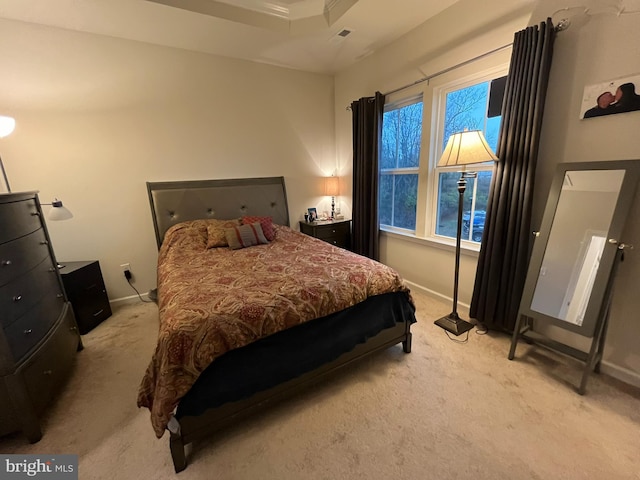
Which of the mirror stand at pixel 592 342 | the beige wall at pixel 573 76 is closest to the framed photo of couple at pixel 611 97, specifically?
the beige wall at pixel 573 76

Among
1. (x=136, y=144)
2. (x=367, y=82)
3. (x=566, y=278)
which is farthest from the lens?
(x=367, y=82)

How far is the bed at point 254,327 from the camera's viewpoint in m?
1.27

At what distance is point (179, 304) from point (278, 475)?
3.08ft

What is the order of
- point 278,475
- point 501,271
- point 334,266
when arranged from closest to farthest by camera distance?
point 278,475 → point 334,266 → point 501,271

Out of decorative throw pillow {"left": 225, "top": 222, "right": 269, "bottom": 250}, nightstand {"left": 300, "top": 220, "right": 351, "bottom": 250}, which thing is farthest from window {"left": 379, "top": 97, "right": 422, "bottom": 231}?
decorative throw pillow {"left": 225, "top": 222, "right": 269, "bottom": 250}

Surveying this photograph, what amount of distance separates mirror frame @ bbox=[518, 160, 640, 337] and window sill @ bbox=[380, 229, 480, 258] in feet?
2.10

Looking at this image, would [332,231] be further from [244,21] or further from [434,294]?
[244,21]

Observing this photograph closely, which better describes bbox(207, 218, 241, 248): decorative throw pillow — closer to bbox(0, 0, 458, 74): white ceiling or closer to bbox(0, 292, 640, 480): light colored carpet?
bbox(0, 292, 640, 480): light colored carpet

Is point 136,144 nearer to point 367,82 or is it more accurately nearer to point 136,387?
point 136,387

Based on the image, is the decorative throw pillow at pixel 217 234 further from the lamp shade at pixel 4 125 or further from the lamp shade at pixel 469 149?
the lamp shade at pixel 469 149

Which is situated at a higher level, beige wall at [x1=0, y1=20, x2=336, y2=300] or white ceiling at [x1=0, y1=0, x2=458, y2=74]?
white ceiling at [x1=0, y1=0, x2=458, y2=74]

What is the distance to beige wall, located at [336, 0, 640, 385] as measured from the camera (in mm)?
1610

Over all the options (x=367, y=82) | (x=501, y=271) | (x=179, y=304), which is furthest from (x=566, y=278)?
(x=367, y=82)

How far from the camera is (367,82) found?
3.30 meters
